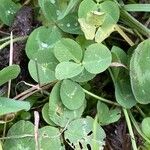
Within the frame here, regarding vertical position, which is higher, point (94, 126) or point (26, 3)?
point (26, 3)

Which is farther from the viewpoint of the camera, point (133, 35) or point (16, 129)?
point (133, 35)

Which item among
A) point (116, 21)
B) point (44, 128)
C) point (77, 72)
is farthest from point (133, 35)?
point (44, 128)

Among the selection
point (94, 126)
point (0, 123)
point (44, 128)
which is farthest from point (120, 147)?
point (0, 123)

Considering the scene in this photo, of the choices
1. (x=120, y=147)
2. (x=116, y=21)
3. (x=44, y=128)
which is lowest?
(x=120, y=147)

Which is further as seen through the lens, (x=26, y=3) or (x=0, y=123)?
(x=26, y=3)

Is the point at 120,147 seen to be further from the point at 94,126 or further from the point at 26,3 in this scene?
the point at 26,3

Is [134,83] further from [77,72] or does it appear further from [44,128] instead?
[44,128]
